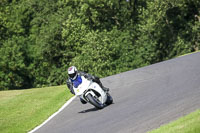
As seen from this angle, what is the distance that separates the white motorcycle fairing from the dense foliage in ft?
84.5

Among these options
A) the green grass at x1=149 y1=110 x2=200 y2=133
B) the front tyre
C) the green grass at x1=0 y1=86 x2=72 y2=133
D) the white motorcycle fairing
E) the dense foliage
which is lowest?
the dense foliage

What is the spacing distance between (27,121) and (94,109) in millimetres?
2371

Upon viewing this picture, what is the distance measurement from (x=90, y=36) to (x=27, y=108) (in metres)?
23.6

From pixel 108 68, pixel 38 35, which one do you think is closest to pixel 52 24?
pixel 38 35

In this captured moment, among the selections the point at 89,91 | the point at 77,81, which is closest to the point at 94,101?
the point at 89,91

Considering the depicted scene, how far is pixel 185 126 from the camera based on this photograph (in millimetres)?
8023

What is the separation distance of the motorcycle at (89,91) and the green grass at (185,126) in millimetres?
4569

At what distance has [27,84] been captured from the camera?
46.8 m

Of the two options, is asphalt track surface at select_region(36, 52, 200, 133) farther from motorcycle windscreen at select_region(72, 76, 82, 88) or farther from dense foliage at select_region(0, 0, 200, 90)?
dense foliage at select_region(0, 0, 200, 90)

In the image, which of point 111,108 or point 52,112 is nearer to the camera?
point 111,108

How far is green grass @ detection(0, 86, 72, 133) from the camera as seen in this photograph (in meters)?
14.1

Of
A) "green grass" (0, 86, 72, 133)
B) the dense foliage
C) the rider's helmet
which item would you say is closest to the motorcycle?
the rider's helmet

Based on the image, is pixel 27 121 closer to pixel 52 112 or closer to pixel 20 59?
pixel 52 112

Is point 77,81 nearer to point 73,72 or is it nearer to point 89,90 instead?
point 73,72
